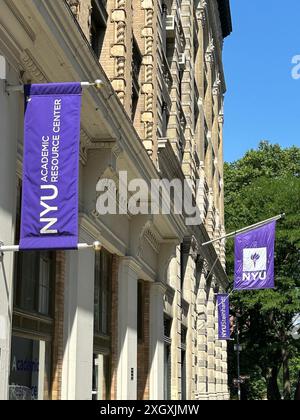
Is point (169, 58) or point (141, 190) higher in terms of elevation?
point (169, 58)

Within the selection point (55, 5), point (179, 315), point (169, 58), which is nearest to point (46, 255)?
point (55, 5)

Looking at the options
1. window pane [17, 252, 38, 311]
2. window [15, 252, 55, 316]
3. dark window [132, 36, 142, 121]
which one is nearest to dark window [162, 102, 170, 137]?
dark window [132, 36, 142, 121]

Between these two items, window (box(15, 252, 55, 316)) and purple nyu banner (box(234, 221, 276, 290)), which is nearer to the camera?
window (box(15, 252, 55, 316))

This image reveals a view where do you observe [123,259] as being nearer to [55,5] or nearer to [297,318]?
[55,5]

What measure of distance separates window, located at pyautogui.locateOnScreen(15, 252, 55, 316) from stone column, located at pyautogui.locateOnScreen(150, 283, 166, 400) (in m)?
9.10

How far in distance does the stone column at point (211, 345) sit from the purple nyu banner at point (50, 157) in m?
28.4

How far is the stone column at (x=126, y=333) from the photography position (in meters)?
17.4

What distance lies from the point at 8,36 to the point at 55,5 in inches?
33.0

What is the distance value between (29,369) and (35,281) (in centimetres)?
156

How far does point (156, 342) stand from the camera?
21.7m

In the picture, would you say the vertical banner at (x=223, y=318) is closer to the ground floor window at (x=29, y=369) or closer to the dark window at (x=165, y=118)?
the dark window at (x=165, y=118)

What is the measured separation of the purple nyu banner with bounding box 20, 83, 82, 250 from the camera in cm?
962

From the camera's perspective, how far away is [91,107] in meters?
12.3

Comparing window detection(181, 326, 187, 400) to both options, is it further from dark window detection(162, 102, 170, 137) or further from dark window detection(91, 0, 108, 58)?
dark window detection(91, 0, 108, 58)
